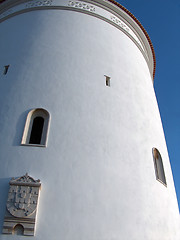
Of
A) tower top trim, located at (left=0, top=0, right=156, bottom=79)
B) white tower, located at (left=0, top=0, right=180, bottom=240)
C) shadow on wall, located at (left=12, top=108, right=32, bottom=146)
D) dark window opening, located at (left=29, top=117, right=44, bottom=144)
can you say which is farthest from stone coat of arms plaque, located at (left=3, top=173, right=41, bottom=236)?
tower top trim, located at (left=0, top=0, right=156, bottom=79)

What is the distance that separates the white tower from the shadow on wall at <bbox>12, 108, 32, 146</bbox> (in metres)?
0.02

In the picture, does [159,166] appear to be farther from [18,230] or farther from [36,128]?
[18,230]

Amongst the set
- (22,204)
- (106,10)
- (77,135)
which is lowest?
(22,204)

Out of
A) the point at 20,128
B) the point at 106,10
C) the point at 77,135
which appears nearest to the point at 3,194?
the point at 20,128

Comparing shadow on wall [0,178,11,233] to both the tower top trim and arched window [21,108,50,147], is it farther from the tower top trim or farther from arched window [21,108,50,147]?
the tower top trim

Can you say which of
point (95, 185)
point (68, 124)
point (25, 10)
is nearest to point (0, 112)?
point (68, 124)

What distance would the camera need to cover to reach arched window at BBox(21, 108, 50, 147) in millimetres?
5344

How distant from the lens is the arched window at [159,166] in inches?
246

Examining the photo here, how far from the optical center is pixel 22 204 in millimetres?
4391

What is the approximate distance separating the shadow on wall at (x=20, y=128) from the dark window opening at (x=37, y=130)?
0.26m

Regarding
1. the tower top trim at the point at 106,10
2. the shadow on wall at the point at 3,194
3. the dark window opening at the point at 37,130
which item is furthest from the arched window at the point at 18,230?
the tower top trim at the point at 106,10

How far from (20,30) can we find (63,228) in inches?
239

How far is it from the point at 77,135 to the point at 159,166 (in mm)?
2499

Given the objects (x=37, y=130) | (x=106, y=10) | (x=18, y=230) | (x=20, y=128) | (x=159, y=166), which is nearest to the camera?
(x=18, y=230)
